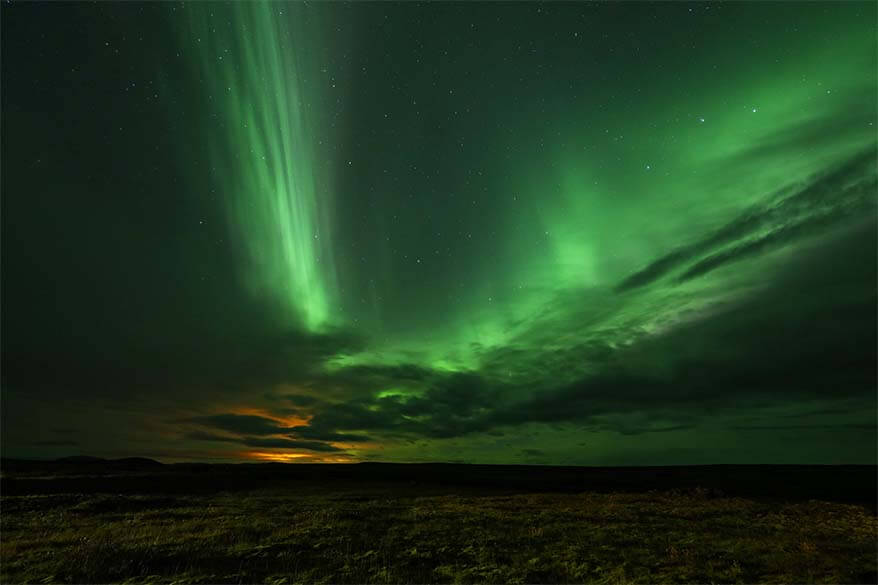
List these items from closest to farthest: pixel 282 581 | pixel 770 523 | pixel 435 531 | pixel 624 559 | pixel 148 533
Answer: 1. pixel 282 581
2. pixel 624 559
3. pixel 148 533
4. pixel 435 531
5. pixel 770 523

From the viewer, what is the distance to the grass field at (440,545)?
1555cm

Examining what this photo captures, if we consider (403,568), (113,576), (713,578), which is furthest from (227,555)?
(713,578)

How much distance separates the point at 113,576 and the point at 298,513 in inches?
642

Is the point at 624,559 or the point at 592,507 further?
the point at 592,507


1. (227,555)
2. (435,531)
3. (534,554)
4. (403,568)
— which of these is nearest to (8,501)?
(227,555)

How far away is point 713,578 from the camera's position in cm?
1516

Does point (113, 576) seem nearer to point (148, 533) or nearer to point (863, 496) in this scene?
point (148, 533)

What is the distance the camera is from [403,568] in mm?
16734

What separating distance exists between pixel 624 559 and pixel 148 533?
20.9 m

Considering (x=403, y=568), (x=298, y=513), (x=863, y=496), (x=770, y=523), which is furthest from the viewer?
(x=863, y=496)

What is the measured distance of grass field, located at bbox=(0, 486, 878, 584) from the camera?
1555cm

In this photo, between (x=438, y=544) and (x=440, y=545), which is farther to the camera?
(x=438, y=544)

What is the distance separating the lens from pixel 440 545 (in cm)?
2053

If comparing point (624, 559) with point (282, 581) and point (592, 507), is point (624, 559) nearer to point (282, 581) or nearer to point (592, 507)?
point (282, 581)
